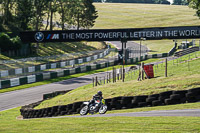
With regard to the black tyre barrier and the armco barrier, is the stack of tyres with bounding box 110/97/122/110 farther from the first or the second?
the armco barrier

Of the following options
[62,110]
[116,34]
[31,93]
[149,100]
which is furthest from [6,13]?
[149,100]

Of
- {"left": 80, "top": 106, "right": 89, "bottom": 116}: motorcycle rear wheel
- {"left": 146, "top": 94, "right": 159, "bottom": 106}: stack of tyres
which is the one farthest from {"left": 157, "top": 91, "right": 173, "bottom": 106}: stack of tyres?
{"left": 80, "top": 106, "right": 89, "bottom": 116}: motorcycle rear wheel

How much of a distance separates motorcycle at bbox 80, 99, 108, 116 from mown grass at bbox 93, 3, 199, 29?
104692 mm

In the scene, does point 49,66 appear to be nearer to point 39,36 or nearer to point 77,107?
point 39,36

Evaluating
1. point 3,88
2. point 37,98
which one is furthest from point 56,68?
point 37,98

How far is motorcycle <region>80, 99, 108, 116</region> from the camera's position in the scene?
16.4 metres

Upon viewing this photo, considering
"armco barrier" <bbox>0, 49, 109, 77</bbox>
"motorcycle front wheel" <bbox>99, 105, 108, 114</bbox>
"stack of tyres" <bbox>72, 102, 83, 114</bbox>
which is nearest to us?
"motorcycle front wheel" <bbox>99, 105, 108, 114</bbox>

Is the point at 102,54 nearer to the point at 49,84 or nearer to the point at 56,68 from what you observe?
the point at 56,68

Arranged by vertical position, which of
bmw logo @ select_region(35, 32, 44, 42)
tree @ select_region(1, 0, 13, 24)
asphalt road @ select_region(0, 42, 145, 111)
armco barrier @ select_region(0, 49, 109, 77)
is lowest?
asphalt road @ select_region(0, 42, 145, 111)

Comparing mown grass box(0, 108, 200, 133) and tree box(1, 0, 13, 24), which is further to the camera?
tree box(1, 0, 13, 24)

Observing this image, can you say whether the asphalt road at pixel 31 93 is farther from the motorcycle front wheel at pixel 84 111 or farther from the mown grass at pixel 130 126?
the mown grass at pixel 130 126

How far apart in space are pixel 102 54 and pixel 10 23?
2131cm

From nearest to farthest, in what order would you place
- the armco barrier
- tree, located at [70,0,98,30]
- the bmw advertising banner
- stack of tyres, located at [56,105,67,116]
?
stack of tyres, located at [56,105,67,116], the bmw advertising banner, the armco barrier, tree, located at [70,0,98,30]

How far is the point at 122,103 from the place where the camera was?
1672 centimetres
